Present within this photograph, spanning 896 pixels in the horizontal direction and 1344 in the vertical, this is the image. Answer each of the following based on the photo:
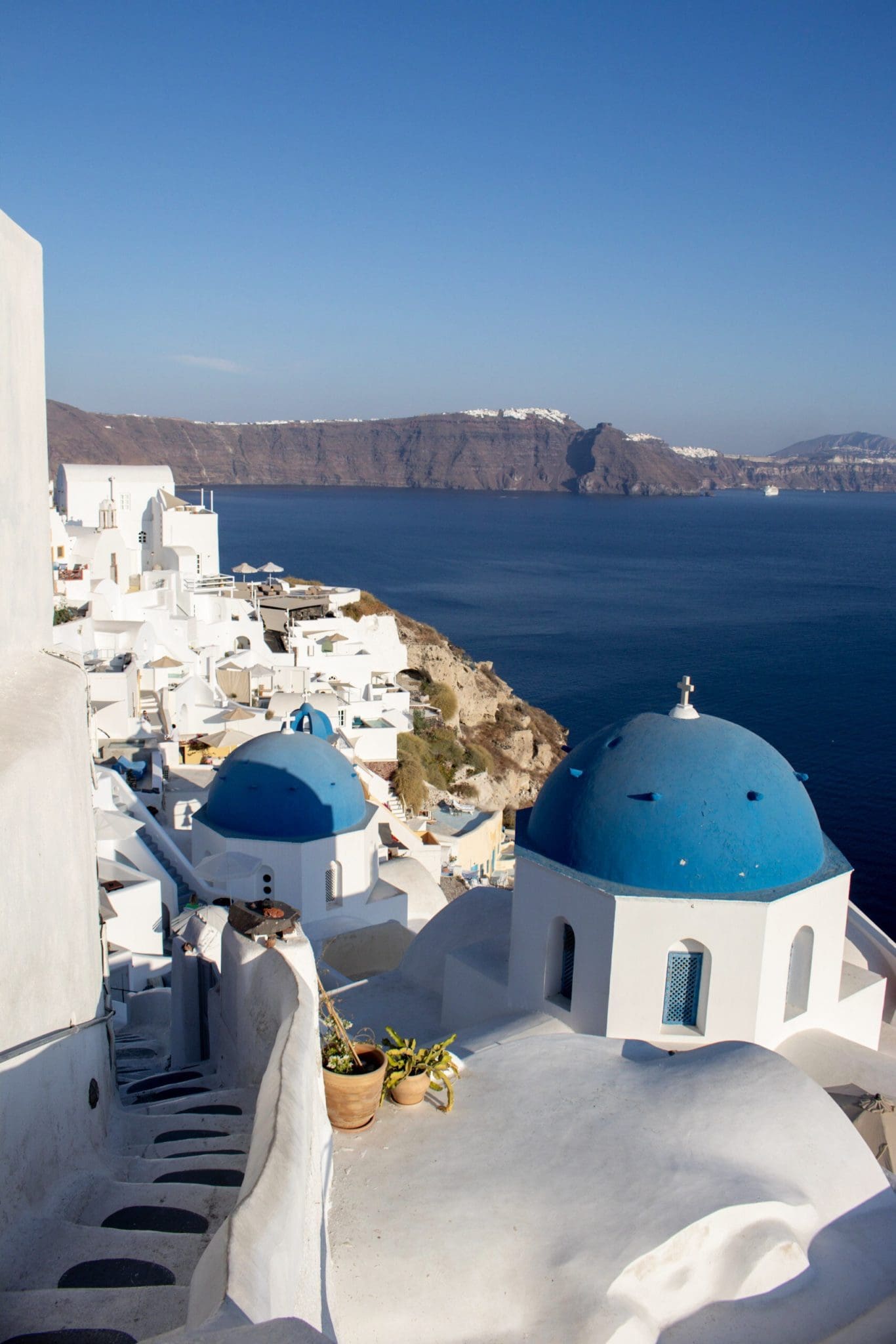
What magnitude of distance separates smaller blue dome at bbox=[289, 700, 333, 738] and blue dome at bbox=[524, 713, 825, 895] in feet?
20.6

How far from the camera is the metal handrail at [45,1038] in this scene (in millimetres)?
3361

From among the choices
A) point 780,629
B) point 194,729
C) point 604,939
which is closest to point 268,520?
point 780,629

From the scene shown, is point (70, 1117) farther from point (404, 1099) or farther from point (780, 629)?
point (780, 629)

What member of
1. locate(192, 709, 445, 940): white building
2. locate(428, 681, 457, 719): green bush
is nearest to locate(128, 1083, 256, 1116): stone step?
locate(192, 709, 445, 940): white building

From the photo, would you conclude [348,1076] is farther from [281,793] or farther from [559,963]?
[281,793]

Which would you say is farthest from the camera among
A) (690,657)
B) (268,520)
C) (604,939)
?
(268,520)

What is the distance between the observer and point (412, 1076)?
19.1 feet

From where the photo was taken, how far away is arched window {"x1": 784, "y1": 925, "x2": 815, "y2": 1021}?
26.9ft

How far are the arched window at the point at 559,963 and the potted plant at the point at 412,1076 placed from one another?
2436 mm

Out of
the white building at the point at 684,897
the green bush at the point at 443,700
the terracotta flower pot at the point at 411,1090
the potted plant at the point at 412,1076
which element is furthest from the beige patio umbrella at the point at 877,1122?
the green bush at the point at 443,700

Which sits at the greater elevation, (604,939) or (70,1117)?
(70,1117)

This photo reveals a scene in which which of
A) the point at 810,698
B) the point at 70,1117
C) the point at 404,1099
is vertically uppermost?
the point at 70,1117

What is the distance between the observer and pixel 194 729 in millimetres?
22953

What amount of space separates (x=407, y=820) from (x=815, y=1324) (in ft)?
57.1
